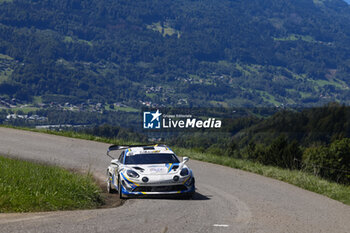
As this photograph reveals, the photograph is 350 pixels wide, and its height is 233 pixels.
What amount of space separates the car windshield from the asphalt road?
1.29 metres

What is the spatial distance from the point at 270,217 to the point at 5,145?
57.3ft

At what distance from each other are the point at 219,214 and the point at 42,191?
148 inches

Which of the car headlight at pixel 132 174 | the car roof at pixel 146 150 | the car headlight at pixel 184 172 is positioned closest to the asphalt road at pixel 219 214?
the car headlight at pixel 184 172

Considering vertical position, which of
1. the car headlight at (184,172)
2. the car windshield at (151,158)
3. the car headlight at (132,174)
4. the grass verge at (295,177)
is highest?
the car headlight at (184,172)

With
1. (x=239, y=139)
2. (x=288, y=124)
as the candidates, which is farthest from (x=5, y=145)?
(x=288, y=124)

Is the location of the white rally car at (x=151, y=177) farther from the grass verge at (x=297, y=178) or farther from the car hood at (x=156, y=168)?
the grass verge at (x=297, y=178)

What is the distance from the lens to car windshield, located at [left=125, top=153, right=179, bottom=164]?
587 inches

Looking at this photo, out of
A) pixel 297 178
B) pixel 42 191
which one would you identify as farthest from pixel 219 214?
pixel 297 178

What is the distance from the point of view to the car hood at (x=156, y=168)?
13948mm

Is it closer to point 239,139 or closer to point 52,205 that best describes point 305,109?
point 239,139

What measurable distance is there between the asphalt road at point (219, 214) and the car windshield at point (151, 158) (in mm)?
1285

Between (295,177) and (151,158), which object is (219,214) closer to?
(151,158)

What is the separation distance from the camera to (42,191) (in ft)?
38.0

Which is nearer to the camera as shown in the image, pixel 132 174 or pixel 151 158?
pixel 132 174
